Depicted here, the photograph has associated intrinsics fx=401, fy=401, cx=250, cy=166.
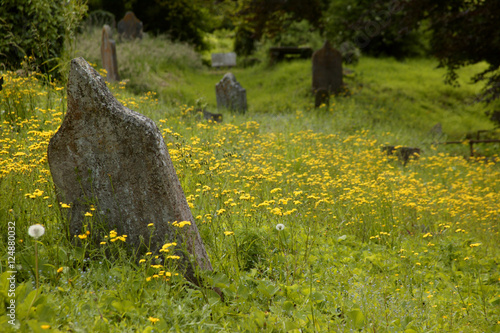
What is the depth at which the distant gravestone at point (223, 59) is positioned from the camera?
69.2ft

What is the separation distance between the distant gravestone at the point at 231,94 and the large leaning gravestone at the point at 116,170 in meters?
8.73

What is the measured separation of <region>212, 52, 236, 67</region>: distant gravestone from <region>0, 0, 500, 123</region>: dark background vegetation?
169 centimetres

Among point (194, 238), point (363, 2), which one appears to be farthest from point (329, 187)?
point (363, 2)

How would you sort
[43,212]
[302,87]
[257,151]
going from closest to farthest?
1. [43,212]
2. [257,151]
3. [302,87]

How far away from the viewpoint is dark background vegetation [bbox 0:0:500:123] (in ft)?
21.7

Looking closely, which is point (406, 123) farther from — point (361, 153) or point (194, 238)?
point (194, 238)

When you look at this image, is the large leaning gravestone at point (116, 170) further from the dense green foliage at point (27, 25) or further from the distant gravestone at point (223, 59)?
the distant gravestone at point (223, 59)

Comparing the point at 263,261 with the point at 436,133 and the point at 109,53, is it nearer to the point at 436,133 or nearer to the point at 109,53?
the point at 436,133

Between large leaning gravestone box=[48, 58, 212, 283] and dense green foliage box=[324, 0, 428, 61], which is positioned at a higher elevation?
dense green foliage box=[324, 0, 428, 61]

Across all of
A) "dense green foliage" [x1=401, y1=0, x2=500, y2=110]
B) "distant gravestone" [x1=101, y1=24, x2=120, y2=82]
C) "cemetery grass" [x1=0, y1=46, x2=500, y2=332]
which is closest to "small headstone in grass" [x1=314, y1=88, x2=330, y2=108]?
"dense green foliage" [x1=401, y1=0, x2=500, y2=110]

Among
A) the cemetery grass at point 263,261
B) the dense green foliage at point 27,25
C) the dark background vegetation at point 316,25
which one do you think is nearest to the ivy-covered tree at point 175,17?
the dark background vegetation at point 316,25

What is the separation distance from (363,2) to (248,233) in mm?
16131

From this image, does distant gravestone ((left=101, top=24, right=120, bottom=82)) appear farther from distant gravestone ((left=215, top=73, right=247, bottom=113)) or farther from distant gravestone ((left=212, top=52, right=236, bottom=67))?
distant gravestone ((left=212, top=52, right=236, bottom=67))

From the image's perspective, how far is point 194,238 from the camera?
2.76m
